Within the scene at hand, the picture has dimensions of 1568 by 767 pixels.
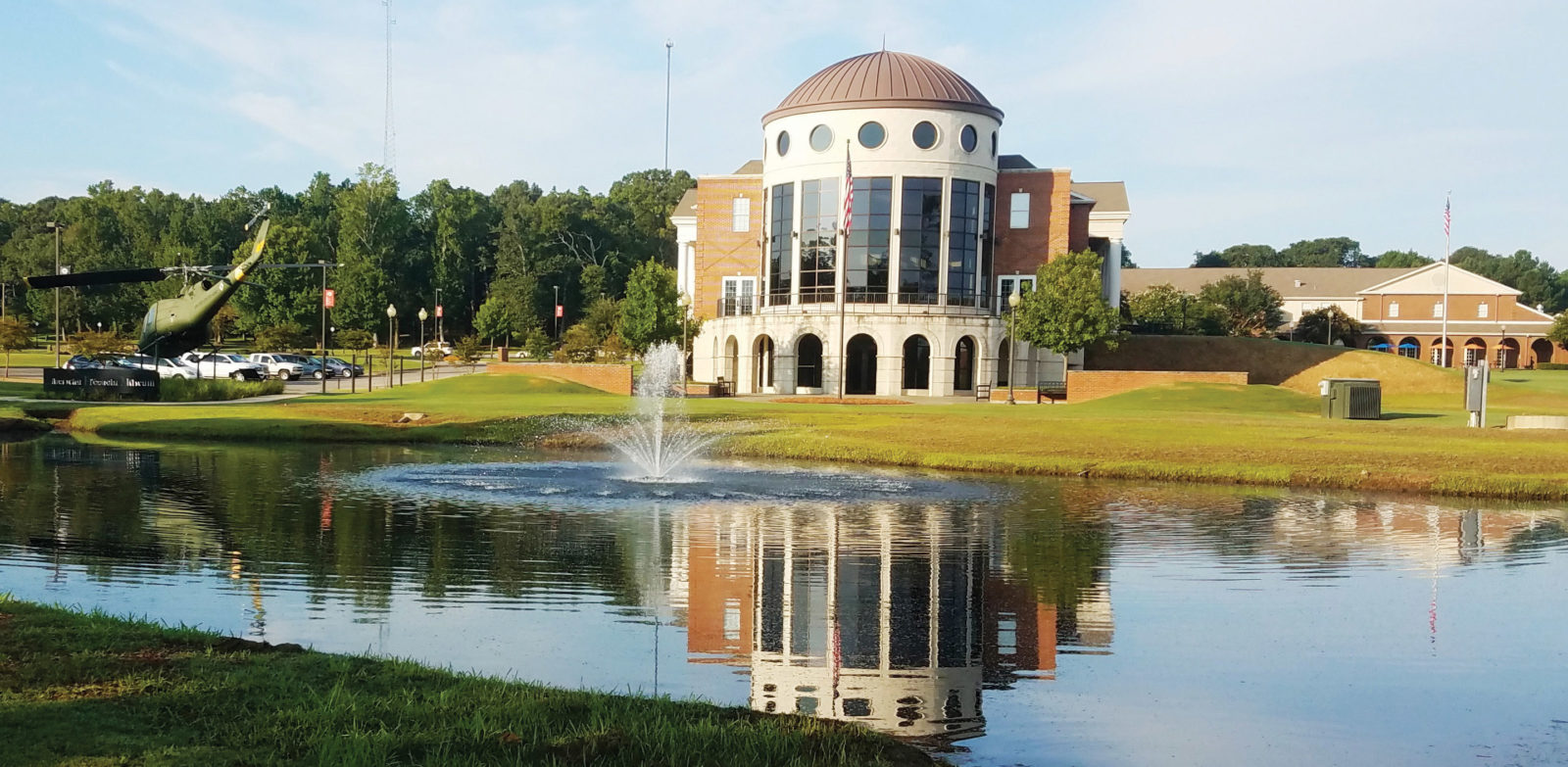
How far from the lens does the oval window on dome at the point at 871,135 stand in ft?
183

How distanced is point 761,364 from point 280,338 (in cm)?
3809

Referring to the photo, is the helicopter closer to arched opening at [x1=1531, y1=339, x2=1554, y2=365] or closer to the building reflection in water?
the building reflection in water

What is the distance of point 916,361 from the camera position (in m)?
57.2

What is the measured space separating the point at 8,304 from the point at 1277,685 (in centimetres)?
12537

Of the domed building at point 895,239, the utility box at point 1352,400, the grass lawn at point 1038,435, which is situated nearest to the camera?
the grass lawn at point 1038,435

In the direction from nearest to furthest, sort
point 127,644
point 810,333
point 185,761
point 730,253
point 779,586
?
point 185,761 → point 127,644 → point 779,586 → point 810,333 → point 730,253

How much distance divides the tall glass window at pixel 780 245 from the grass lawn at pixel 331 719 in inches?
1990

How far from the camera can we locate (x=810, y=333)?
56.5 m

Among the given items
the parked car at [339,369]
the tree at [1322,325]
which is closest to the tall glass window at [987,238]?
the parked car at [339,369]

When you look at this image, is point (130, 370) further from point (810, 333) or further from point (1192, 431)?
point (1192, 431)

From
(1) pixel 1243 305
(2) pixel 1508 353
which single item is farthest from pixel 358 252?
(2) pixel 1508 353

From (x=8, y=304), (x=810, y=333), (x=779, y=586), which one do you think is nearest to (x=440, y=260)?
(x=8, y=304)

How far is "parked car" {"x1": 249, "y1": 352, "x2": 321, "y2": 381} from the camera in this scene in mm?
65500

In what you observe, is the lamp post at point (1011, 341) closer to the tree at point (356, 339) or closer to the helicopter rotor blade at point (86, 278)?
the helicopter rotor blade at point (86, 278)
